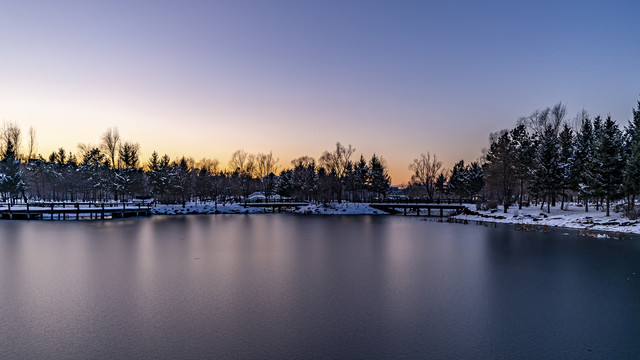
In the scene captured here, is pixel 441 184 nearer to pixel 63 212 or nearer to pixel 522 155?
pixel 522 155

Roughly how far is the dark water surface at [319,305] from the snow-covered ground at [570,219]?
15.1 m

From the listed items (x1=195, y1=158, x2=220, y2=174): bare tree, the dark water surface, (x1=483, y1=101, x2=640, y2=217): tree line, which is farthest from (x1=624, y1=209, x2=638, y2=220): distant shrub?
(x1=195, y1=158, x2=220, y2=174): bare tree

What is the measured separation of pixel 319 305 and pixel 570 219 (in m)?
41.4

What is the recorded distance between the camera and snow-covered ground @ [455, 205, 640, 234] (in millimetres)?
33656

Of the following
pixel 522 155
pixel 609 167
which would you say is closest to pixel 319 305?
pixel 609 167

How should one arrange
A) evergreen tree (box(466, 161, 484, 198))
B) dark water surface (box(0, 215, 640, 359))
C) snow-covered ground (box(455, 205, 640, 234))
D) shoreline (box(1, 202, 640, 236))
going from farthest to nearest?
1. evergreen tree (box(466, 161, 484, 198))
2. shoreline (box(1, 202, 640, 236))
3. snow-covered ground (box(455, 205, 640, 234))
4. dark water surface (box(0, 215, 640, 359))

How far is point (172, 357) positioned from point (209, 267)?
34.0 feet

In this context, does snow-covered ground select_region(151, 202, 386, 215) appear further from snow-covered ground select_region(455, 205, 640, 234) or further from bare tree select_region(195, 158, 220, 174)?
bare tree select_region(195, 158, 220, 174)

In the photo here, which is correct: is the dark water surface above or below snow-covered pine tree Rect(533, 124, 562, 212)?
below

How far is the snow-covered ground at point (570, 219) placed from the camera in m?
33.7

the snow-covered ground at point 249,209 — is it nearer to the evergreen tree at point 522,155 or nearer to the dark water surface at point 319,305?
the evergreen tree at point 522,155

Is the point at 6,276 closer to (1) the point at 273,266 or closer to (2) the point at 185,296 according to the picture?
(2) the point at 185,296

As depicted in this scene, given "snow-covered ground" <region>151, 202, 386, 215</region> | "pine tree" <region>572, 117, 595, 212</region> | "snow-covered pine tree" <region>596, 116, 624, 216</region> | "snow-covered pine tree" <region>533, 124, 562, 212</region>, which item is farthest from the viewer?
"snow-covered ground" <region>151, 202, 386, 215</region>

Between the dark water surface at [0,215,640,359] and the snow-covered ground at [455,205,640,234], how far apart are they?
49.6ft
